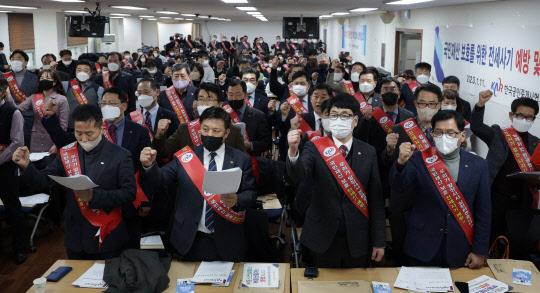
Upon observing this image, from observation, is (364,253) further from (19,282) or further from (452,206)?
(19,282)

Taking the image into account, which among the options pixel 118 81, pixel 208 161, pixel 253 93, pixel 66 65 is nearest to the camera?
pixel 208 161

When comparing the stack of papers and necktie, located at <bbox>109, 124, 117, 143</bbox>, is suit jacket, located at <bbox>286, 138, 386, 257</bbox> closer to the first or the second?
the stack of papers

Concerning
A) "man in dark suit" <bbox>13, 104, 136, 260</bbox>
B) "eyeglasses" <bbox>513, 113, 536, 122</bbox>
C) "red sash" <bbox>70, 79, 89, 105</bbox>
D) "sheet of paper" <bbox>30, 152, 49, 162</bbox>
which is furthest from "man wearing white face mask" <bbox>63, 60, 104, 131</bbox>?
"eyeglasses" <bbox>513, 113, 536, 122</bbox>

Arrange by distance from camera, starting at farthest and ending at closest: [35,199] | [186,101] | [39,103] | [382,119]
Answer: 1. [186,101]
2. [39,103]
3. [35,199]
4. [382,119]

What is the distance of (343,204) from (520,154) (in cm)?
186

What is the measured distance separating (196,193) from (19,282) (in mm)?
2275

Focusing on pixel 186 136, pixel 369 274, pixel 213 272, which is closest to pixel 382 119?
pixel 186 136

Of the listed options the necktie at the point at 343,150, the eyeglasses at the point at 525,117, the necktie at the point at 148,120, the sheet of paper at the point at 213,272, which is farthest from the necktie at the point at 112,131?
the eyeglasses at the point at 525,117

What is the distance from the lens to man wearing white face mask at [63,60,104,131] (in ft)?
20.2

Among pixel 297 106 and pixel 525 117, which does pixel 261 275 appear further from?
pixel 297 106

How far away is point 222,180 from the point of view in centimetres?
255

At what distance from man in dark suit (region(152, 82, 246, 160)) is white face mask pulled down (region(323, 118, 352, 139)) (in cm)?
123

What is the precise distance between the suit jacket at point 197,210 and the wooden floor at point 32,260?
1620 millimetres

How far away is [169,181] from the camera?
3.04 meters
